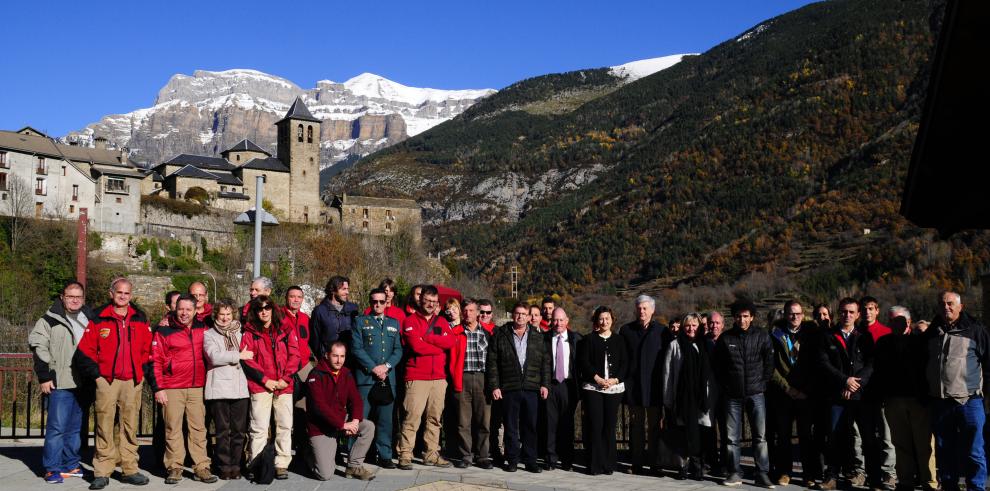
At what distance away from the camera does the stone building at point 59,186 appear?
176 feet

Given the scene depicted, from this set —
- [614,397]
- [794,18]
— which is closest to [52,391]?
[614,397]

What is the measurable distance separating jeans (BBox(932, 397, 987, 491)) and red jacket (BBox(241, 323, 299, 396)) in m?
6.53

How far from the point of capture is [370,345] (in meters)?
9.69

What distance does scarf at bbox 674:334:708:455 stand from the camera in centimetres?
947

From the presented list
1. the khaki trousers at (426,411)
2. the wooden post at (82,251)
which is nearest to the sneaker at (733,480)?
the khaki trousers at (426,411)

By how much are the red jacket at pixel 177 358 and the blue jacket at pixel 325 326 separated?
154 centimetres

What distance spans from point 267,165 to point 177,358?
70.0 metres

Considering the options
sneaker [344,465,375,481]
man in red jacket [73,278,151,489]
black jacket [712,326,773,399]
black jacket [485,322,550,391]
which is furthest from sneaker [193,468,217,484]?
black jacket [712,326,773,399]

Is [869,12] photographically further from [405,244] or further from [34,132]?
[34,132]

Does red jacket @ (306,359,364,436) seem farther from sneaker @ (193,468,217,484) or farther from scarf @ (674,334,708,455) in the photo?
scarf @ (674,334,708,455)

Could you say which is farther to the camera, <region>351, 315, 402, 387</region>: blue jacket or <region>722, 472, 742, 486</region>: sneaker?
<region>351, 315, 402, 387</region>: blue jacket

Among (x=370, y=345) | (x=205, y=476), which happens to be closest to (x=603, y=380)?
(x=370, y=345)

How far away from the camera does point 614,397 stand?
9.89m

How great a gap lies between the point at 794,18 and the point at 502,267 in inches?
2432
